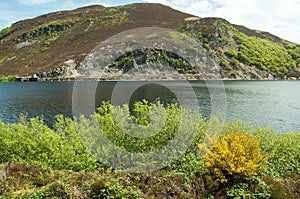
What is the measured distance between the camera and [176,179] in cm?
1127

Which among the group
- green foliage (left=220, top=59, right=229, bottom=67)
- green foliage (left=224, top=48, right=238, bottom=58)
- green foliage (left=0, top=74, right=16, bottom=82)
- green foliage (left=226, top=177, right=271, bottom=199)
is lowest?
green foliage (left=226, top=177, right=271, bottom=199)

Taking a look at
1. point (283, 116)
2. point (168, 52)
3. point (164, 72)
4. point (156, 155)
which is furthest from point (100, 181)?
point (168, 52)

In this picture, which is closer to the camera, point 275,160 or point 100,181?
point 100,181

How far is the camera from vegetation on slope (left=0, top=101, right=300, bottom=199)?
1045 centimetres

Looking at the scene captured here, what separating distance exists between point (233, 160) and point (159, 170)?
3.38m

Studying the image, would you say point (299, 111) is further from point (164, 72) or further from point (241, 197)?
point (164, 72)

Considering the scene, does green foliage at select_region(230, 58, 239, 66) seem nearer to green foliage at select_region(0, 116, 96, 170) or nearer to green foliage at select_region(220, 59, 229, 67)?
green foliage at select_region(220, 59, 229, 67)

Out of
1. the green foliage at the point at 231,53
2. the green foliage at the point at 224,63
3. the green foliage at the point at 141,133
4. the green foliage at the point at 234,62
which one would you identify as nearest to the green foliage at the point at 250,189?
the green foliage at the point at 141,133

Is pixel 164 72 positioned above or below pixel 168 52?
below

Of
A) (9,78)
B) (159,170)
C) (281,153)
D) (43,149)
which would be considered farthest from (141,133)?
(9,78)

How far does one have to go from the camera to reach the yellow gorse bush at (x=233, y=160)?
35.8ft

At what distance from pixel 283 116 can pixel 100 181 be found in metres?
46.9

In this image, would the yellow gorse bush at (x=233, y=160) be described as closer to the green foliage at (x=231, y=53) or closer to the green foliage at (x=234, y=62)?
the green foliage at (x=234, y=62)

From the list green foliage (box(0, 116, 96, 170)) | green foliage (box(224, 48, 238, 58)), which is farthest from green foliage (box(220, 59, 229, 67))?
green foliage (box(0, 116, 96, 170))
